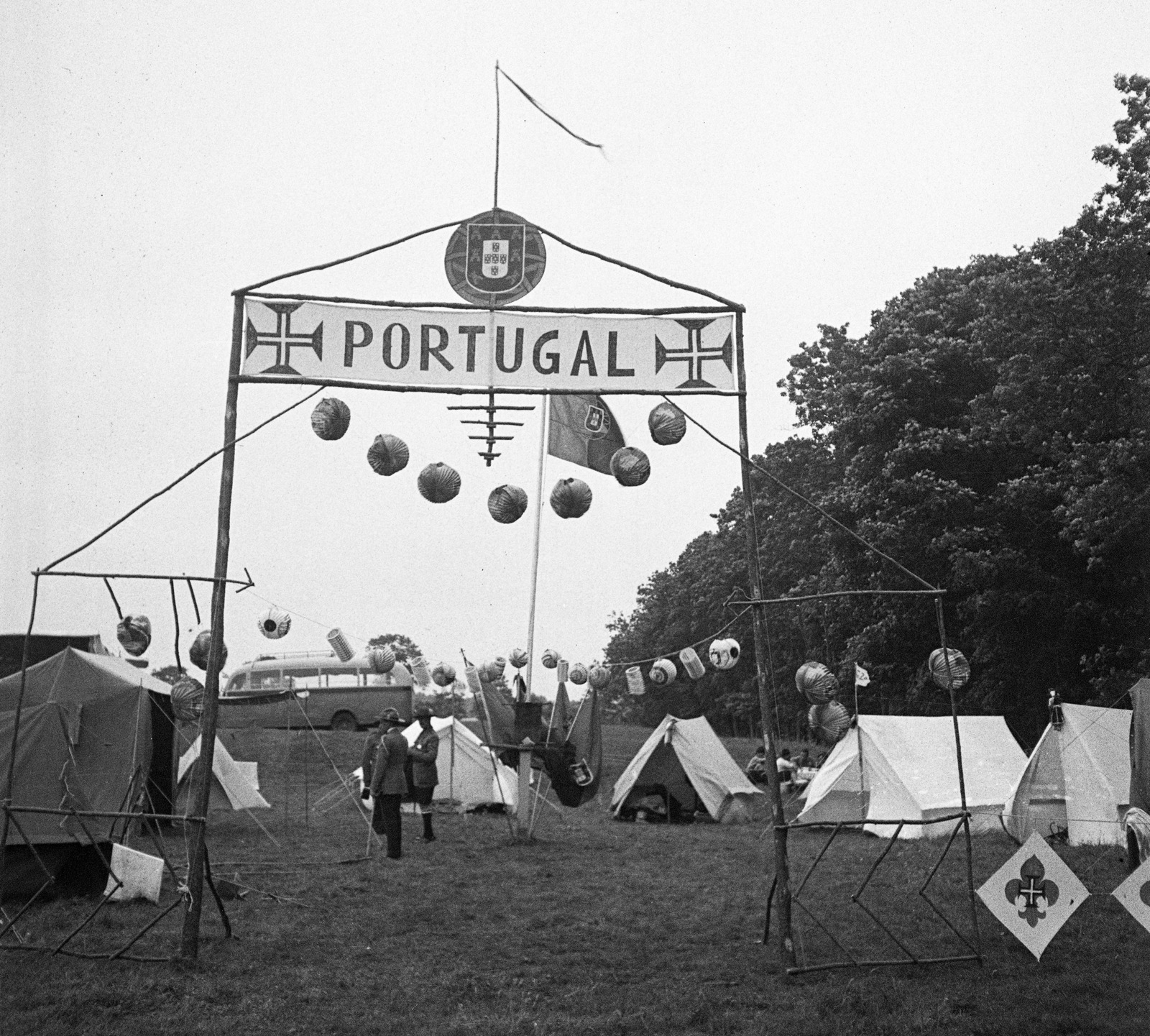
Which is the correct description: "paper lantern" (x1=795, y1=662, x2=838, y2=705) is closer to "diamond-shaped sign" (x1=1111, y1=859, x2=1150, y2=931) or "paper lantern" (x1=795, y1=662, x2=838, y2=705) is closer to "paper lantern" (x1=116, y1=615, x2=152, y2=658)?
"diamond-shaped sign" (x1=1111, y1=859, x2=1150, y2=931)

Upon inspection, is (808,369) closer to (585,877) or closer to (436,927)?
(585,877)

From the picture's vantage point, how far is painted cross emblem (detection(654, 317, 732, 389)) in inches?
330

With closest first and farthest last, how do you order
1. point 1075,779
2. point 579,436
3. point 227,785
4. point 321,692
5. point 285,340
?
point 285,340, point 1075,779, point 579,436, point 227,785, point 321,692

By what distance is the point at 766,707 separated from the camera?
7.75 m

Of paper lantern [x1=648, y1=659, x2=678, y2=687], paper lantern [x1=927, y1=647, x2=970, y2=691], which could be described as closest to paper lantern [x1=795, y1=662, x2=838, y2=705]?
paper lantern [x1=927, y1=647, x2=970, y2=691]

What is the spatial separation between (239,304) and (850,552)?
61.1ft

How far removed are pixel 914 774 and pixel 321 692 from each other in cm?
1910

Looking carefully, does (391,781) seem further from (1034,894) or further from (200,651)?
(1034,894)

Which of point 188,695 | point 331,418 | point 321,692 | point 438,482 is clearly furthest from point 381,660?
point 321,692

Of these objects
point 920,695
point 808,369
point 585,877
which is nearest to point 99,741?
point 585,877

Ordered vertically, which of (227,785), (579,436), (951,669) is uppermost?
(579,436)

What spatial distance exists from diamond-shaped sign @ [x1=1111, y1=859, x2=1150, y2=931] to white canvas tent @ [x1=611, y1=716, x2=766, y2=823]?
37.0 feet

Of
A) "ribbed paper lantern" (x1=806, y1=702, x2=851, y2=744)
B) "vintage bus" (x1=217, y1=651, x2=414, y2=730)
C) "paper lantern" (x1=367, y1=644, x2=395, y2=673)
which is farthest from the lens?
"vintage bus" (x1=217, y1=651, x2=414, y2=730)

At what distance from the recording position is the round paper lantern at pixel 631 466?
9195 mm
